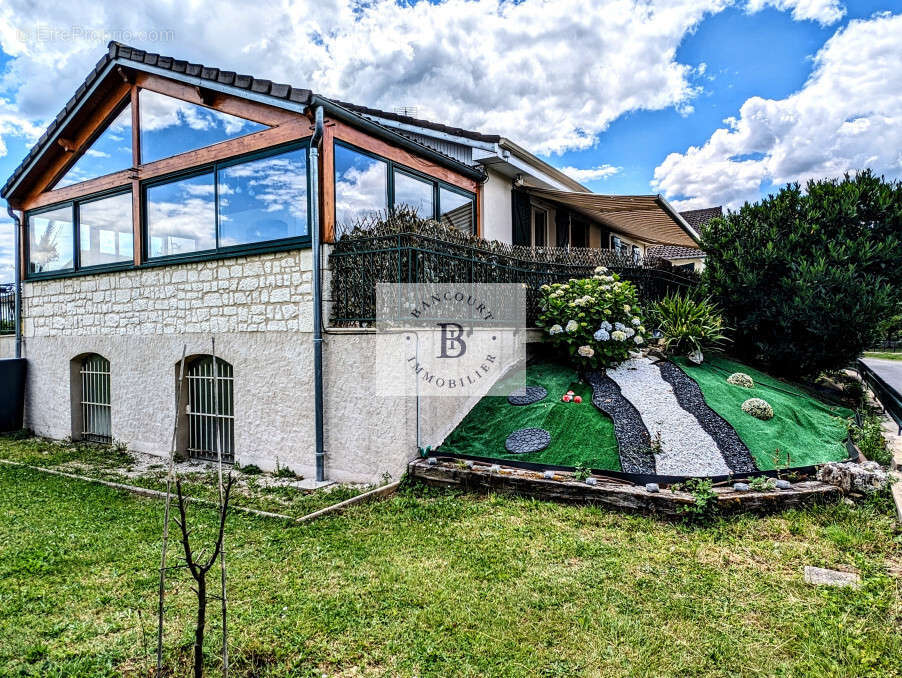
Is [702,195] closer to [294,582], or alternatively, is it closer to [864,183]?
[864,183]

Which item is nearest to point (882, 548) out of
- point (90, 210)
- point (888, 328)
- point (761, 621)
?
point (761, 621)

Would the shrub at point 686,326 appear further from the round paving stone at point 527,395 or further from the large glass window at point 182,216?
the large glass window at point 182,216

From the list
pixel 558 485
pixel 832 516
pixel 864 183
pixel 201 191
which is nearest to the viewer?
pixel 832 516

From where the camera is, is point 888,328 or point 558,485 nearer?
point 558,485

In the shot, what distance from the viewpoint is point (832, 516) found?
16.6 feet

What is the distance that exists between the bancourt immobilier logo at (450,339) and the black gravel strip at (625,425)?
1296 mm

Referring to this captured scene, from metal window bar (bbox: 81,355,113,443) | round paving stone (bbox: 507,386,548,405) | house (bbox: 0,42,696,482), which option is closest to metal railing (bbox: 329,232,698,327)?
house (bbox: 0,42,696,482)

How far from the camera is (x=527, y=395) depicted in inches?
302

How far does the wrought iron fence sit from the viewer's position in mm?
13234

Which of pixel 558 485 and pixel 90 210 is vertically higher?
pixel 90 210

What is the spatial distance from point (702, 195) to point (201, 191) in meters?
32.1

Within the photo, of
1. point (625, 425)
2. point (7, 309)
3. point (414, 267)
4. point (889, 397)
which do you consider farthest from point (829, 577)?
point (7, 309)

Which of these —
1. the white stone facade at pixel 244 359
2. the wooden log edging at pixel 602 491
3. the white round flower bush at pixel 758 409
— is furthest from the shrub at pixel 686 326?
the white stone facade at pixel 244 359

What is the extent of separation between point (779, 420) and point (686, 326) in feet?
9.47
